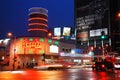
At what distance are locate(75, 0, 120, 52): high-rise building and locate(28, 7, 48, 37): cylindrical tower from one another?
34475 mm

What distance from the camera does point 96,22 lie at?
182 m

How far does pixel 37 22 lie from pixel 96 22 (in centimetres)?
5656

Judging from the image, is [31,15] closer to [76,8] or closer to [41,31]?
[41,31]

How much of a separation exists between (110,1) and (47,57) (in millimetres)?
93469

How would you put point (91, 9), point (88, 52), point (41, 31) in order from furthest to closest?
point (91, 9)
point (41, 31)
point (88, 52)

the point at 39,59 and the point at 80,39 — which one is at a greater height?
the point at 80,39

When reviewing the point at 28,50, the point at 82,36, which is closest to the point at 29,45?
the point at 28,50

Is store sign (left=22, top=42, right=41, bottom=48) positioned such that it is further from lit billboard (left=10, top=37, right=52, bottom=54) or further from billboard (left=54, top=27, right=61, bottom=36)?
billboard (left=54, top=27, right=61, bottom=36)

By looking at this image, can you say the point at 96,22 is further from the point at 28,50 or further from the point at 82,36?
the point at 28,50

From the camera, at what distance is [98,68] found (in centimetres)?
5081

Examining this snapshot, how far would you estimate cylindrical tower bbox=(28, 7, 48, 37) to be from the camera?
13475 centimetres

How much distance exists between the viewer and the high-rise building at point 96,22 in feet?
558

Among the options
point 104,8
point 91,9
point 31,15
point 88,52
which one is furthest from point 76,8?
point 88,52

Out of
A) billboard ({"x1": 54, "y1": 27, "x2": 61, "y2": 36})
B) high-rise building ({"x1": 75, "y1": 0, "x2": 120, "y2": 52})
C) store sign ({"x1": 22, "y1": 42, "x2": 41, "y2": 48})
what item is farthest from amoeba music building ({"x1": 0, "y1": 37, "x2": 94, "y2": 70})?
billboard ({"x1": 54, "y1": 27, "x2": 61, "y2": 36})
